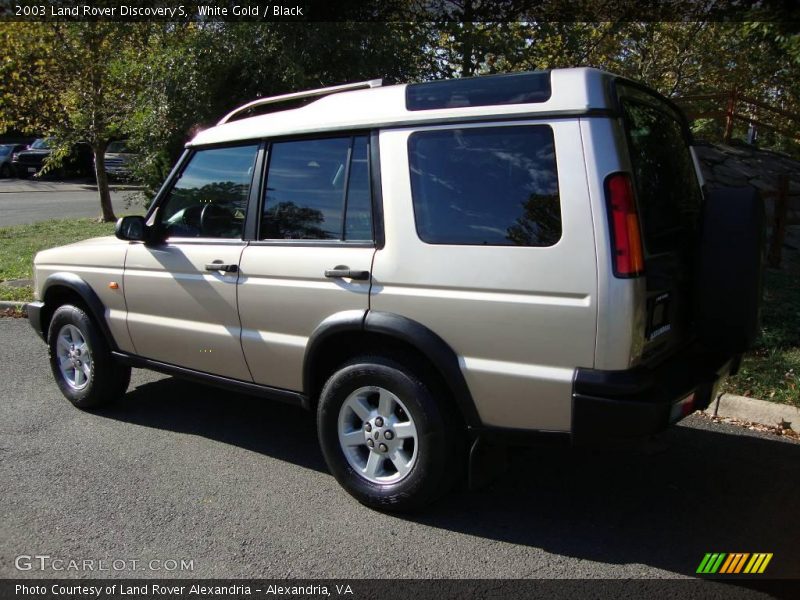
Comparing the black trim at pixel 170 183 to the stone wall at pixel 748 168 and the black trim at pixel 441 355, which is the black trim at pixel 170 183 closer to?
the black trim at pixel 441 355

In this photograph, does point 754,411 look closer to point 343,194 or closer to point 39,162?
point 343,194

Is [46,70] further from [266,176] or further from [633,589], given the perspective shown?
[633,589]

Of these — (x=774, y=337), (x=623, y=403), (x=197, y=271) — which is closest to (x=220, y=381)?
(x=197, y=271)

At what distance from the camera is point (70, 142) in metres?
14.5

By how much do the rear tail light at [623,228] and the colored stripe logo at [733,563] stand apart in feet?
4.39

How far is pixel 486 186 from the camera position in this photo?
3.18 meters

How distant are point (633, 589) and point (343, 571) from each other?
1.21 m

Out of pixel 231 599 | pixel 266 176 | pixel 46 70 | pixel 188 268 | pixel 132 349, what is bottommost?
pixel 231 599

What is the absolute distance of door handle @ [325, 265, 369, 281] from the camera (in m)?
3.46

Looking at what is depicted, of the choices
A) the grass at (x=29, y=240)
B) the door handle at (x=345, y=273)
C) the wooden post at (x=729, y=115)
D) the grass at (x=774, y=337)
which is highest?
the wooden post at (x=729, y=115)

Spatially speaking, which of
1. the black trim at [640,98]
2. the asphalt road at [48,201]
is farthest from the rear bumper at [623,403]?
the asphalt road at [48,201]

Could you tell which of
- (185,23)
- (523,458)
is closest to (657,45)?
(185,23)

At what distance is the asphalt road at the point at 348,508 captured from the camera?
3223 millimetres

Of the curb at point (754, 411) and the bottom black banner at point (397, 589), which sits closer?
the bottom black banner at point (397, 589)
